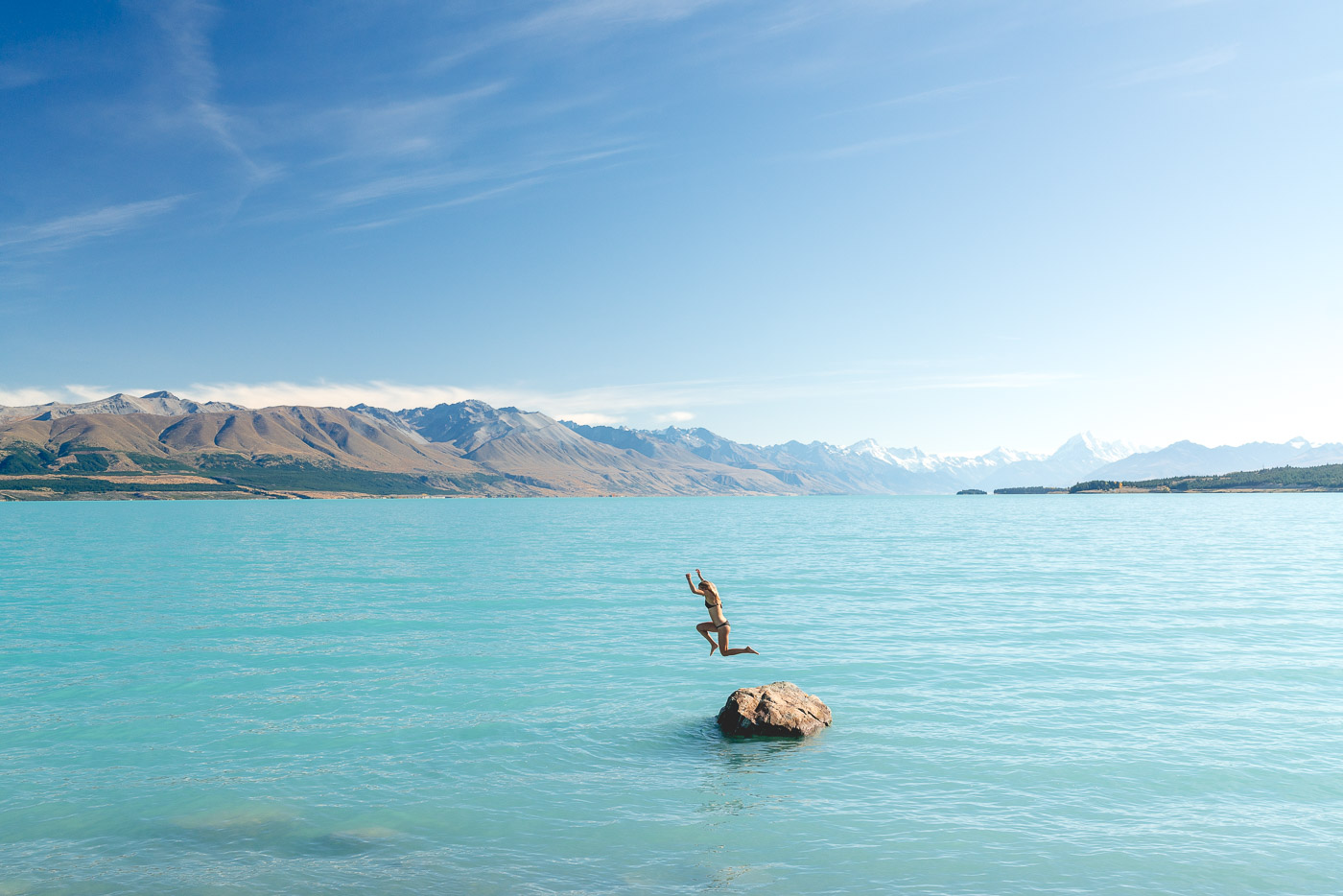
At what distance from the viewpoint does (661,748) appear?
21641 mm

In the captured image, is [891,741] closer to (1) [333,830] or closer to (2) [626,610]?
(1) [333,830]

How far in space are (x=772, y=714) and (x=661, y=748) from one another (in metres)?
3.45

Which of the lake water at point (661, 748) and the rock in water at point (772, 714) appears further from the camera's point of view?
the rock in water at point (772, 714)

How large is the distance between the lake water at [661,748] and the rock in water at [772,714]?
0.51 metres

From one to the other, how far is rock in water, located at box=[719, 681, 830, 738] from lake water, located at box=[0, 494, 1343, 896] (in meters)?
0.51

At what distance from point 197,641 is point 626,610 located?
22686 mm

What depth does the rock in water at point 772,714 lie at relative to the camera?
73.4ft

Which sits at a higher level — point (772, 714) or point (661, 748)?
point (772, 714)

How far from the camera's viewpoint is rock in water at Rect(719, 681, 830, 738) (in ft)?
73.4

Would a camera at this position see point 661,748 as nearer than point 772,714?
Yes

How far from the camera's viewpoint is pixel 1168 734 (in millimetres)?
21844

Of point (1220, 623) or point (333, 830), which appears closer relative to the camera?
point (333, 830)

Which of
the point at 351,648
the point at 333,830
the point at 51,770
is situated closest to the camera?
the point at 333,830

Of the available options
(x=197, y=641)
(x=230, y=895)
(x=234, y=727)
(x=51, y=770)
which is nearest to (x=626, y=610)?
(x=197, y=641)
